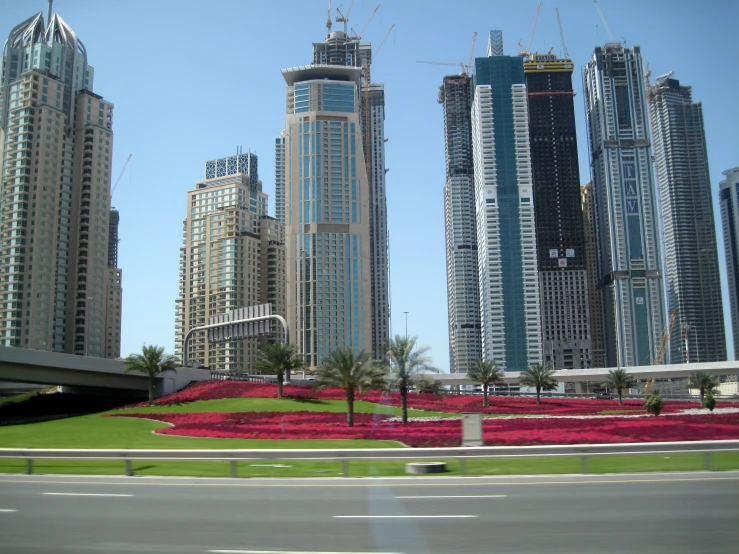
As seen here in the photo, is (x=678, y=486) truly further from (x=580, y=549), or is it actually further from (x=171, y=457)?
(x=171, y=457)

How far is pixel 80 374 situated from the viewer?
6575 cm

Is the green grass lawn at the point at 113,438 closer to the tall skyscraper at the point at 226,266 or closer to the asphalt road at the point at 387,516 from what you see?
the asphalt road at the point at 387,516

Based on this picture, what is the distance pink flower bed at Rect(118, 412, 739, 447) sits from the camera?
2939 centimetres

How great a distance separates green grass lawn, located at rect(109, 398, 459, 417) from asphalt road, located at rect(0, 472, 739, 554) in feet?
125

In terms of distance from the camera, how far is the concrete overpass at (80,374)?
58.8m

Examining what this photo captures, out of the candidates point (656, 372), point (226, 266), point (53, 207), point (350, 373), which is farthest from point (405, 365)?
point (226, 266)

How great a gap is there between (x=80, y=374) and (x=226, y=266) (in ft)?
397

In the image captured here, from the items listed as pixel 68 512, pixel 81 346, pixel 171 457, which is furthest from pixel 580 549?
pixel 81 346

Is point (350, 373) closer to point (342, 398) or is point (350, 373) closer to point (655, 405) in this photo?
point (342, 398)

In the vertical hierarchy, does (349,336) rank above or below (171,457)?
above

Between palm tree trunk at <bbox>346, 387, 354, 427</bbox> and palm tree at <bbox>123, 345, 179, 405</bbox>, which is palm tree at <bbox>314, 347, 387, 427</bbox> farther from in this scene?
palm tree at <bbox>123, 345, 179, 405</bbox>

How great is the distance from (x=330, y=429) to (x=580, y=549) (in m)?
29.8

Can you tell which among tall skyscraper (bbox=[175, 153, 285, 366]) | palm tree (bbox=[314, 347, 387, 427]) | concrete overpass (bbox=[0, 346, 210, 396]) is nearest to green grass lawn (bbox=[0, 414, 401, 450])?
concrete overpass (bbox=[0, 346, 210, 396])

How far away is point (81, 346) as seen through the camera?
131250 millimetres
